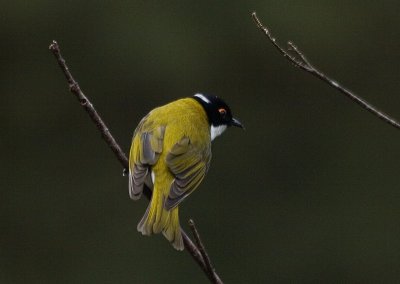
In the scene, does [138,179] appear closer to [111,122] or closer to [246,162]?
[111,122]

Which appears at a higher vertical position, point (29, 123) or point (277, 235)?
point (29, 123)

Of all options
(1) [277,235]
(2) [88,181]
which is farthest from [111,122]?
(1) [277,235]

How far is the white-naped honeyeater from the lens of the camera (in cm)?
641

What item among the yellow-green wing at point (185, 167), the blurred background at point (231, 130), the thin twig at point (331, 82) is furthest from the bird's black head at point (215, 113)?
the blurred background at point (231, 130)

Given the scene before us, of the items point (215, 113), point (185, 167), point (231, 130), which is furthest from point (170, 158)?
point (231, 130)

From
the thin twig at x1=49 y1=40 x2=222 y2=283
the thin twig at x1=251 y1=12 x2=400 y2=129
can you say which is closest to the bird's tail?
the thin twig at x1=49 y1=40 x2=222 y2=283

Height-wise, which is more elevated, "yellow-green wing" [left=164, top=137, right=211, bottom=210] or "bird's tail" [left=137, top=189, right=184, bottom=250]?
"yellow-green wing" [left=164, top=137, right=211, bottom=210]

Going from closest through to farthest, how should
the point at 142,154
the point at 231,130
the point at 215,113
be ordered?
the point at 142,154 < the point at 215,113 < the point at 231,130

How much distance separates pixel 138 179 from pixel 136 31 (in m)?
14.4

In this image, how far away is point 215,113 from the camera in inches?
314

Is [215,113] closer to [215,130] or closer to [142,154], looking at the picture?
[215,130]

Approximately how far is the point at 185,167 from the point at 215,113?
104 cm

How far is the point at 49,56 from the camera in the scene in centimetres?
2014

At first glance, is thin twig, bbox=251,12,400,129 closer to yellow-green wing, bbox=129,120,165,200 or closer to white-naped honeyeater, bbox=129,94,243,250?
white-naped honeyeater, bbox=129,94,243,250
